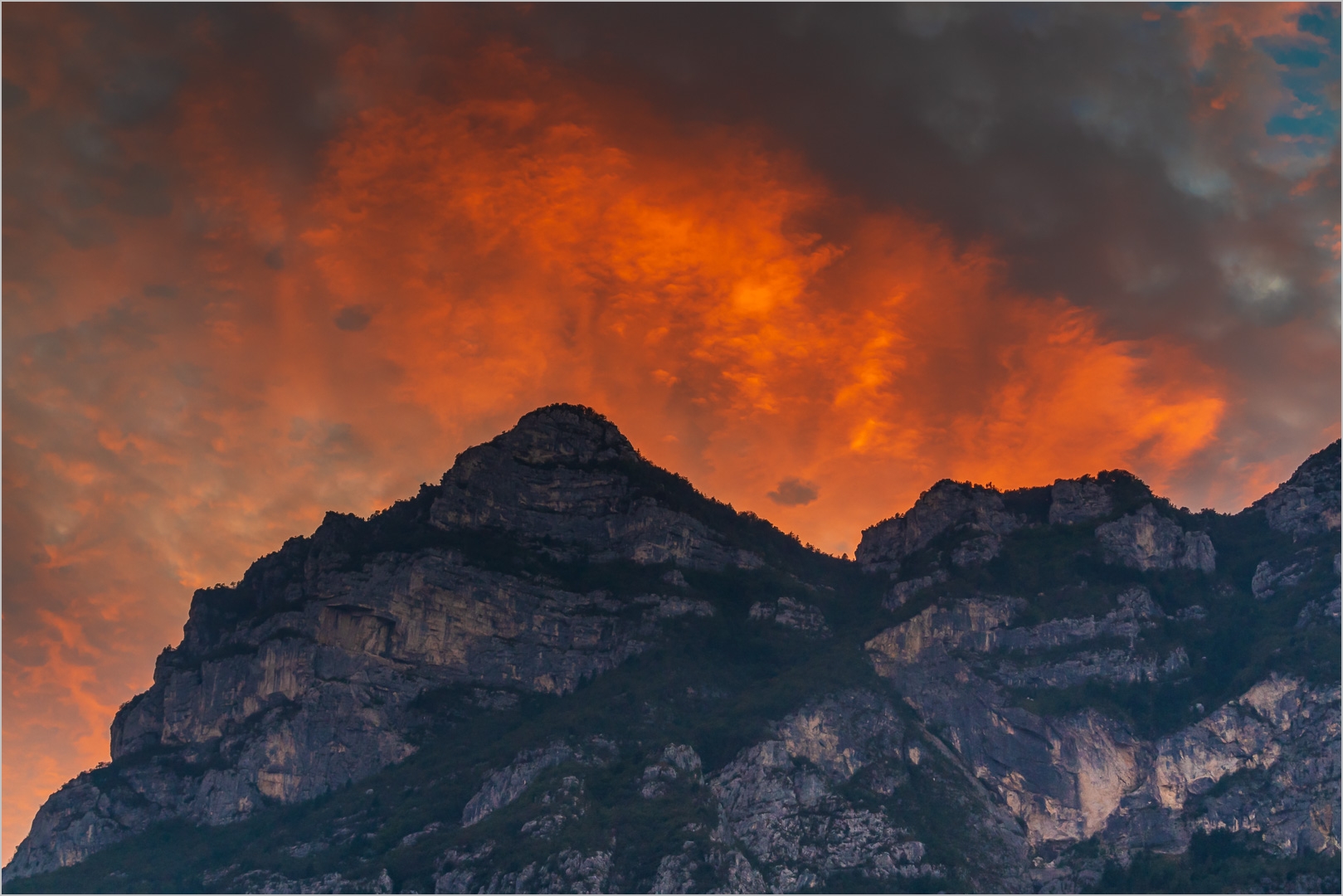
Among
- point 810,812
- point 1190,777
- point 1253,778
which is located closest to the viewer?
point 1253,778

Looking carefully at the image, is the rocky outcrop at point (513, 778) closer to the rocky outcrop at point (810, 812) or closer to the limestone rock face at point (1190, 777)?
the rocky outcrop at point (810, 812)

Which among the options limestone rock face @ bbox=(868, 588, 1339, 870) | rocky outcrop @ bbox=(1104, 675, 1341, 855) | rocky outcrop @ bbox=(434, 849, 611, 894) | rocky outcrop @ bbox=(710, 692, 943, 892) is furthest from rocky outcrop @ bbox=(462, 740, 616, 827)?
rocky outcrop @ bbox=(1104, 675, 1341, 855)

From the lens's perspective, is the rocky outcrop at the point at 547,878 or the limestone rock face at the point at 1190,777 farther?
the limestone rock face at the point at 1190,777

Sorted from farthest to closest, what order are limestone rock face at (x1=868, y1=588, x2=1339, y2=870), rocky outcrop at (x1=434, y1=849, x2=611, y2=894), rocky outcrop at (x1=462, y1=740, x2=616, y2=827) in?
rocky outcrop at (x1=462, y1=740, x2=616, y2=827) < limestone rock face at (x1=868, y1=588, x2=1339, y2=870) < rocky outcrop at (x1=434, y1=849, x2=611, y2=894)

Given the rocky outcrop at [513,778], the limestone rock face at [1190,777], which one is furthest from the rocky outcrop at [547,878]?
the limestone rock face at [1190,777]

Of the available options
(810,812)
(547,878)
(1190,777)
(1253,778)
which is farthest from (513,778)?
(1253,778)

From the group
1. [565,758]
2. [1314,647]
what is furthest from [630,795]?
[1314,647]

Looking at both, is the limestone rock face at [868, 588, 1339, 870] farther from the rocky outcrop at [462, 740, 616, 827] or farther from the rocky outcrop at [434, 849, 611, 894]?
the rocky outcrop at [434, 849, 611, 894]

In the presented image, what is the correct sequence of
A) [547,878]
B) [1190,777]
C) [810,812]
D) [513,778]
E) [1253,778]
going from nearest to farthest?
[547,878] < [1253,778] < [810,812] < [1190,777] < [513,778]

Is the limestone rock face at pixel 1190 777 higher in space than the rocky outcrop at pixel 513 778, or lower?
lower

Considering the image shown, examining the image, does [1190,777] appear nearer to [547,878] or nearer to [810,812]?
[810,812]

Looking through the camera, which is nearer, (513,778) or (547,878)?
(547,878)
